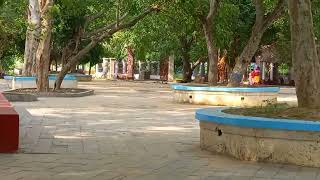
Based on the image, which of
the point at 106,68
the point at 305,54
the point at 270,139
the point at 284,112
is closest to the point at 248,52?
the point at 305,54

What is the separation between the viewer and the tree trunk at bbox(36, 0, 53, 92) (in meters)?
21.1

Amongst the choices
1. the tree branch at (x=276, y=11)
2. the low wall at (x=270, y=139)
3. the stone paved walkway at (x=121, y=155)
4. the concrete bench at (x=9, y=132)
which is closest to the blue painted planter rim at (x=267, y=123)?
the low wall at (x=270, y=139)

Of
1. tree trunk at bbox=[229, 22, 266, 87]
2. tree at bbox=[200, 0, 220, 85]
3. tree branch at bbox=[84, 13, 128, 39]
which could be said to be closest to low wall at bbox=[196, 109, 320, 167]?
tree trunk at bbox=[229, 22, 266, 87]

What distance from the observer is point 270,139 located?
7148 millimetres

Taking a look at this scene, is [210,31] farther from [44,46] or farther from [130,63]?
[130,63]

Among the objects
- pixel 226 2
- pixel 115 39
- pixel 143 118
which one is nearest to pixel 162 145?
pixel 143 118

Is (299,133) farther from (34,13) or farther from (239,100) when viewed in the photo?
(34,13)

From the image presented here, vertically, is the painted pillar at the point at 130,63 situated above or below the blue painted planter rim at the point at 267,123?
above

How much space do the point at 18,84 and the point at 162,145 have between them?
61.5 ft

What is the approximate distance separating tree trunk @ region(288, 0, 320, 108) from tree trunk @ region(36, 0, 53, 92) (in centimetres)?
1402

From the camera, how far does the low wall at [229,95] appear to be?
59.5ft

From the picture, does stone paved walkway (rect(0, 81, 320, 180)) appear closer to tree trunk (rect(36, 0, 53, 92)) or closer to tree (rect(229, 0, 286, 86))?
tree (rect(229, 0, 286, 86))

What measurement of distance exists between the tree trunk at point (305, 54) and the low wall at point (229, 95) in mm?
9749

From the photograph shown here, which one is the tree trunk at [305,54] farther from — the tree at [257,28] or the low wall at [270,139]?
the tree at [257,28]
